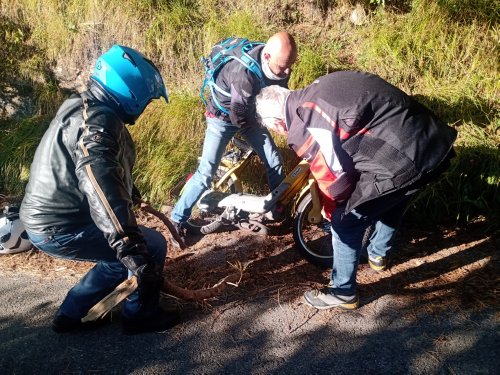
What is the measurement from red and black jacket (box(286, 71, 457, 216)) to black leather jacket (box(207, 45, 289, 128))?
0.77 meters

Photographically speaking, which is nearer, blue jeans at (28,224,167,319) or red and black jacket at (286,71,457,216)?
red and black jacket at (286,71,457,216)

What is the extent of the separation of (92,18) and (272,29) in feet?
8.98

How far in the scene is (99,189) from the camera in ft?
7.51

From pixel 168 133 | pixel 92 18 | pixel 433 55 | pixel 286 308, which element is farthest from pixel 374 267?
pixel 92 18

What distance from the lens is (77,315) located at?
3127 mm

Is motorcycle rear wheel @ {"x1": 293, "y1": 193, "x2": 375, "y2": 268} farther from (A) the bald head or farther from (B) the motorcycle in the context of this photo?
(A) the bald head

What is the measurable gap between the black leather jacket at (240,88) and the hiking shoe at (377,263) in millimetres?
1607

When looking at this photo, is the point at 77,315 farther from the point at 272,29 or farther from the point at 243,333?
the point at 272,29

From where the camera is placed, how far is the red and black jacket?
261cm

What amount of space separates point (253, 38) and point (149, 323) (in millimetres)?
3834

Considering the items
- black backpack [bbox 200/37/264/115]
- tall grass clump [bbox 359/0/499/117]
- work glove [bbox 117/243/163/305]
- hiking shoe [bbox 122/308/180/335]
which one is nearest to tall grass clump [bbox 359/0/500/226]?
tall grass clump [bbox 359/0/499/117]

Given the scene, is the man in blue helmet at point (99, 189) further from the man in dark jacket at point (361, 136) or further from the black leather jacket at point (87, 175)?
the man in dark jacket at point (361, 136)

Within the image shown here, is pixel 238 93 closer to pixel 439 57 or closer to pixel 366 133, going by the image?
pixel 366 133

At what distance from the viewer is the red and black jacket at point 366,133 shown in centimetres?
261
